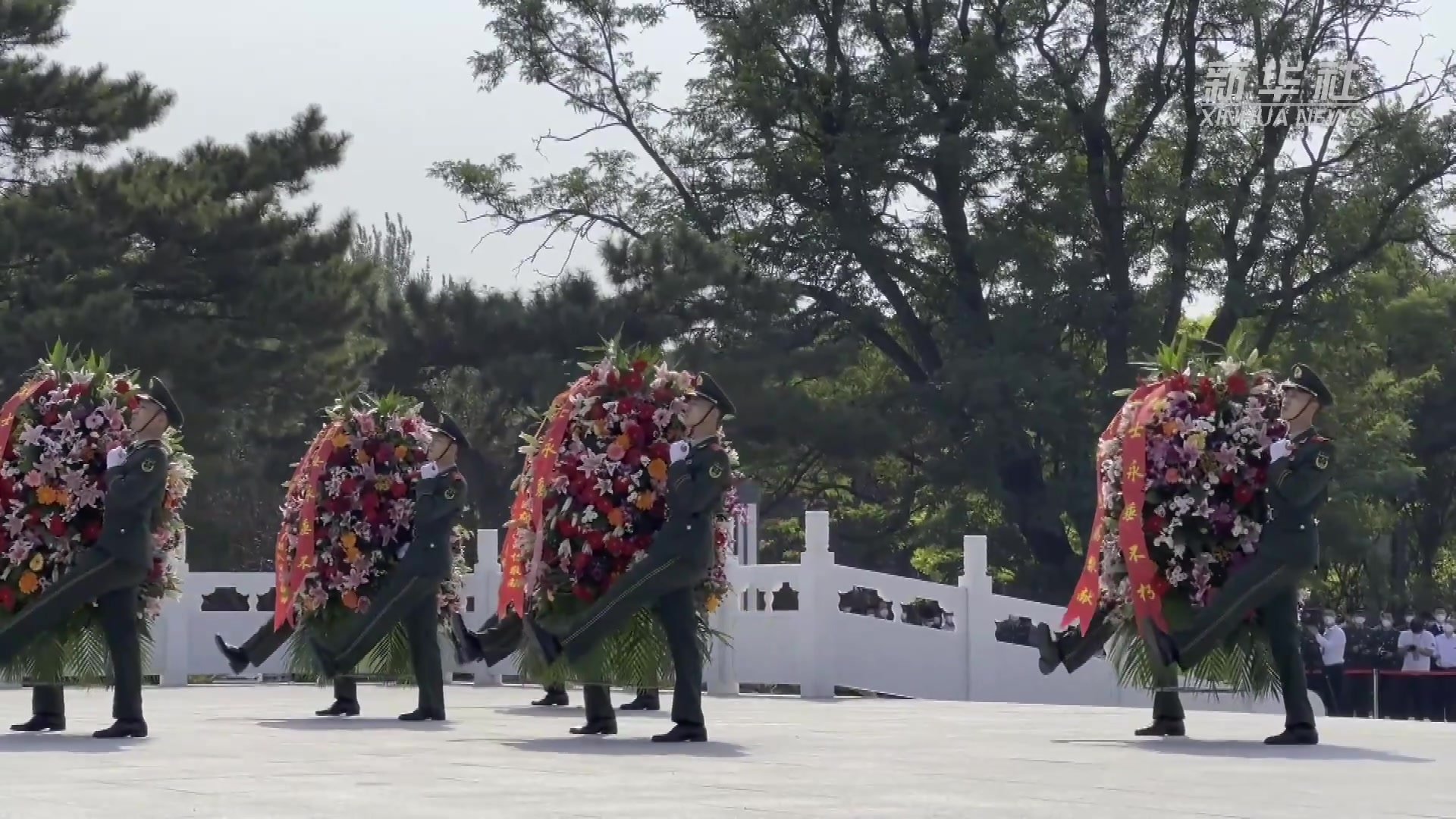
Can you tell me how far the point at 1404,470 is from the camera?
35.8 metres

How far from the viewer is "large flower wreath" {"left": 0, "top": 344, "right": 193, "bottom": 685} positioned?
12.5 meters

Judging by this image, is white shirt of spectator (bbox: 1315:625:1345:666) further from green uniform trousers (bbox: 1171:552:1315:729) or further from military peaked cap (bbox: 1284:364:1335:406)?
military peaked cap (bbox: 1284:364:1335:406)

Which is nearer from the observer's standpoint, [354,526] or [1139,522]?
[1139,522]

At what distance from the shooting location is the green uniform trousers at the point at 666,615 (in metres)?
11.6

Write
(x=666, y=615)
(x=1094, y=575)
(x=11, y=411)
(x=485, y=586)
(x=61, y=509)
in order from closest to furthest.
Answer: (x=666, y=615)
(x=61, y=509)
(x=11, y=411)
(x=1094, y=575)
(x=485, y=586)

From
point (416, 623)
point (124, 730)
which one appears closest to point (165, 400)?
point (124, 730)

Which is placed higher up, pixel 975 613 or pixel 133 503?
pixel 133 503

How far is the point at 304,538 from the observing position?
51.9ft

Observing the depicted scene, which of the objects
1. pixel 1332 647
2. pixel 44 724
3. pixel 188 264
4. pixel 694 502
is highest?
pixel 188 264

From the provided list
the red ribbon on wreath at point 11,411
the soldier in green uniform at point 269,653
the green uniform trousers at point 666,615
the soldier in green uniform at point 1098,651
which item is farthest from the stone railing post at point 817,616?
the red ribbon on wreath at point 11,411

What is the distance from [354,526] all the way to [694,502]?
16.3ft

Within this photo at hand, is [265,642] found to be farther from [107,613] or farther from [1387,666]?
[1387,666]

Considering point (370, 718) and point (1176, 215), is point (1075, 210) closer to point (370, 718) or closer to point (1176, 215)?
point (1176, 215)

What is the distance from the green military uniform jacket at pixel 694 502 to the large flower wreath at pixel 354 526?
14.1 feet
